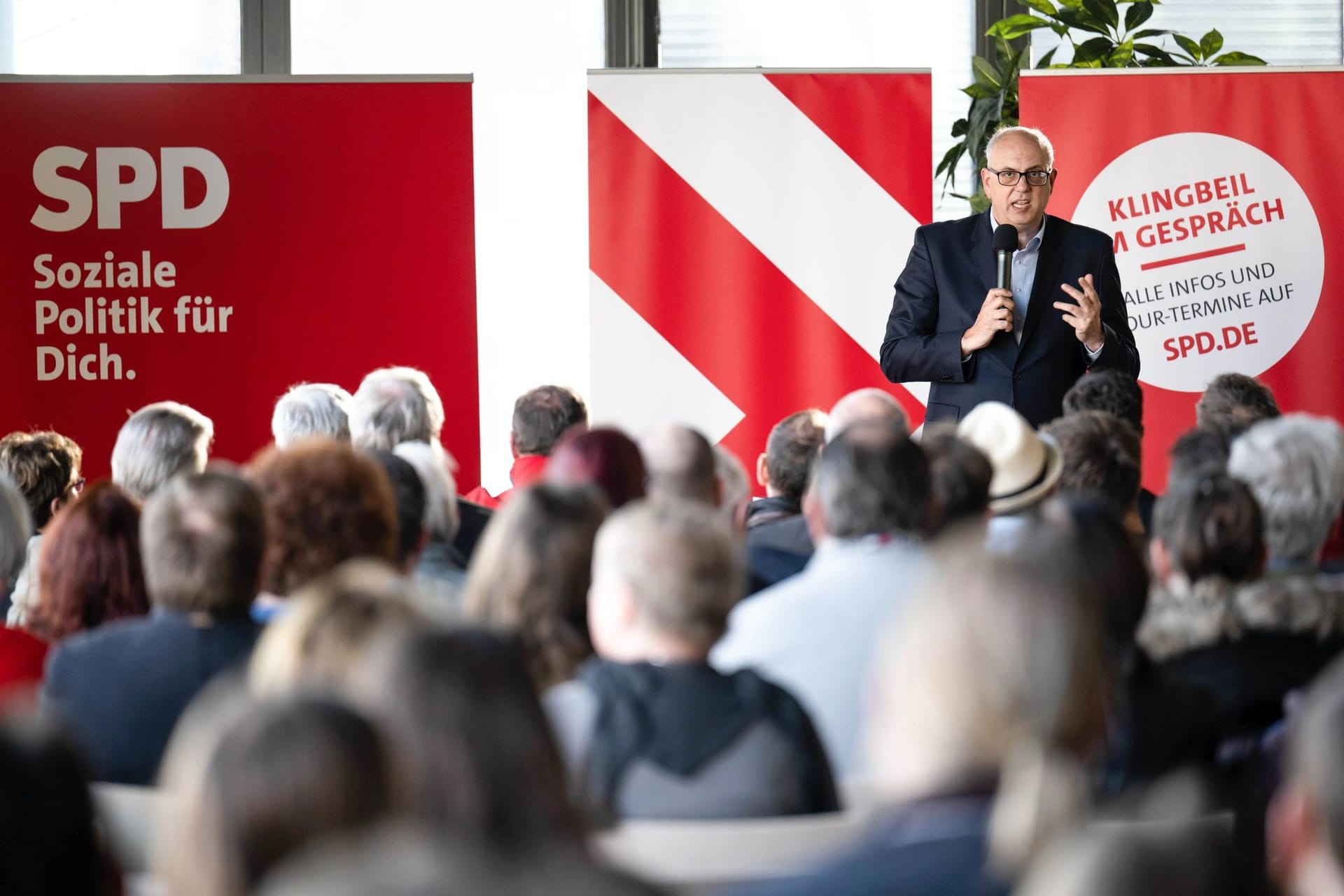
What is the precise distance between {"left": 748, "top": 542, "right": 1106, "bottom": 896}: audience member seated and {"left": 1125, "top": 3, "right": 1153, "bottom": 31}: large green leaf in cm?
553

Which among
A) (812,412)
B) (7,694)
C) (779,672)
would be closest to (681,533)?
(779,672)

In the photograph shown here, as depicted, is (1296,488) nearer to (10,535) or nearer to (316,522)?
(316,522)

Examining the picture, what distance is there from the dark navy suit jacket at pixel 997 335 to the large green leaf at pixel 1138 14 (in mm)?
1864

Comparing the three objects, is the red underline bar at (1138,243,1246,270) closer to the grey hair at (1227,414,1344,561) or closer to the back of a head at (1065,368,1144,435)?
the back of a head at (1065,368,1144,435)

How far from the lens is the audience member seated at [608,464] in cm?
333

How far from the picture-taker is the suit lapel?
4898 millimetres

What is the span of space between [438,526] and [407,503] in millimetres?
230

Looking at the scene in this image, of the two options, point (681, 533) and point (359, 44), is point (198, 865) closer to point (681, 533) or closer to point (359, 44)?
point (681, 533)

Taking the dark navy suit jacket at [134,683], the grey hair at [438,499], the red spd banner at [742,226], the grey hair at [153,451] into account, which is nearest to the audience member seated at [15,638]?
the dark navy suit jacket at [134,683]

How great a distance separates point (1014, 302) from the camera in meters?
4.69

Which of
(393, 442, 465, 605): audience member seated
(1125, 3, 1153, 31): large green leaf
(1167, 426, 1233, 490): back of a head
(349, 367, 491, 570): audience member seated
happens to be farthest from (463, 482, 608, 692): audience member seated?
(1125, 3, 1153, 31): large green leaf

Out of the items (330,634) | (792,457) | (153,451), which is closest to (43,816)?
(330,634)

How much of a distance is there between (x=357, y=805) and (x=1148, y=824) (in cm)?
51

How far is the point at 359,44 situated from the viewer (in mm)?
7117
